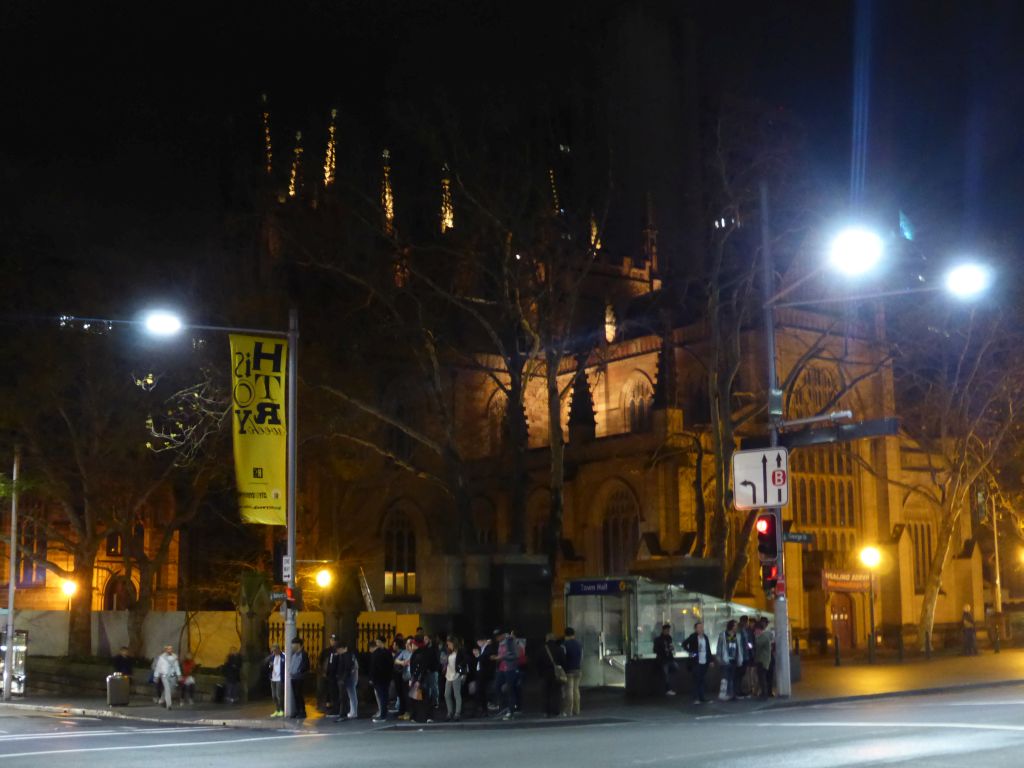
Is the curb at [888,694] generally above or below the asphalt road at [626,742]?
below

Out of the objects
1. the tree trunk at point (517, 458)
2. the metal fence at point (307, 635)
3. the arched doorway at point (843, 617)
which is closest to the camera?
the tree trunk at point (517, 458)

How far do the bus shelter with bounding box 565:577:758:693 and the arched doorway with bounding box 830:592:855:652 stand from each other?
18.7 metres

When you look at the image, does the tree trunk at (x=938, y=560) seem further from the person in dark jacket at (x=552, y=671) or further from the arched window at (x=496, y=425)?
the arched window at (x=496, y=425)

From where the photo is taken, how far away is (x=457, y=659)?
23109mm

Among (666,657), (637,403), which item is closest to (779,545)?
(666,657)

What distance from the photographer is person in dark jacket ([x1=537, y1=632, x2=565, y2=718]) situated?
73.4 ft

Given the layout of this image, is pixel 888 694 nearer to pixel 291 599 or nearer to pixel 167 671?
pixel 291 599

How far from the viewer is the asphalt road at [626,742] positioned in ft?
47.3

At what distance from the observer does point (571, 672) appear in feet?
74.6

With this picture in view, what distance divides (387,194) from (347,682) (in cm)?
1417

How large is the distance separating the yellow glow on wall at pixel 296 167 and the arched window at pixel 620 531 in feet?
55.9

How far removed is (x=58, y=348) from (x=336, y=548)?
60.9 ft

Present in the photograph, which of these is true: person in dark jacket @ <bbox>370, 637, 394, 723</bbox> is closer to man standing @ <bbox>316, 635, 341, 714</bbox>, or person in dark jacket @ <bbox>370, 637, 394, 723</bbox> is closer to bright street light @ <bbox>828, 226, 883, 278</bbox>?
man standing @ <bbox>316, 635, 341, 714</bbox>

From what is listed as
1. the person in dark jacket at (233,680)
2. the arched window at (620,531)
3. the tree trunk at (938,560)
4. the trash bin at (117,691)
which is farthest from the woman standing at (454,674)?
the arched window at (620,531)
